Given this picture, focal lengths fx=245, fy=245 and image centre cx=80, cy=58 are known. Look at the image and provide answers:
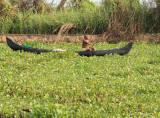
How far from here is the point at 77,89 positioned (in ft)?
17.0

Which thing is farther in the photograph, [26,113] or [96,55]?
[96,55]

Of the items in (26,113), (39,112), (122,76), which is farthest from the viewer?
(122,76)

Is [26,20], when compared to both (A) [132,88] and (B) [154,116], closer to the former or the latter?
(A) [132,88]

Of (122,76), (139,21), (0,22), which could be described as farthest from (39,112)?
(139,21)

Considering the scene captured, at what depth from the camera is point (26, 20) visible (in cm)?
1530

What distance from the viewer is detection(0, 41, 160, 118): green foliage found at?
4.05m

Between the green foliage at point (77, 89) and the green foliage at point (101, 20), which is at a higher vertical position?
the green foliage at point (101, 20)

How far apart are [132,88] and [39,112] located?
2.63 m

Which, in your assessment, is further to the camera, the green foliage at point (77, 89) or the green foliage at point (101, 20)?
the green foliage at point (101, 20)

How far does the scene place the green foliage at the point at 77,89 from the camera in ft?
13.3

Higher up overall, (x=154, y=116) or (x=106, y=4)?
(x=106, y=4)

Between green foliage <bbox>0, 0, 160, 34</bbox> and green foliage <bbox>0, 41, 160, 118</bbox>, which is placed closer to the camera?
green foliage <bbox>0, 41, 160, 118</bbox>

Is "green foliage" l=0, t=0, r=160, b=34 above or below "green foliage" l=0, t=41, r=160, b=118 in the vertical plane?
above

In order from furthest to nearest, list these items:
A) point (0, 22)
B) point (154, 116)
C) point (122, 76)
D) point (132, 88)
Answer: point (0, 22) < point (122, 76) < point (132, 88) < point (154, 116)
